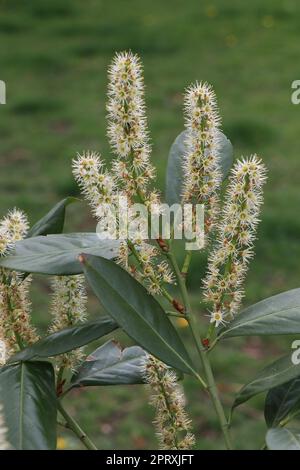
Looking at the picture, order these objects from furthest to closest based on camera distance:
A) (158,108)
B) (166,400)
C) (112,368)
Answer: (158,108)
(112,368)
(166,400)

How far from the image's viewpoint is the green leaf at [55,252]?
1.04 metres

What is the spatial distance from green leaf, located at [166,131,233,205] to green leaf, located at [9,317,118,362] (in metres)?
0.24

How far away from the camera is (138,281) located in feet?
3.37

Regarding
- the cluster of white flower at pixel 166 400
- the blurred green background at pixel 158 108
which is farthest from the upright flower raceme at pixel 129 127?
the blurred green background at pixel 158 108

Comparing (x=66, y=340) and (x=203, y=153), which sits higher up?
(x=203, y=153)

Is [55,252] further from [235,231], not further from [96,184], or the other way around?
[235,231]

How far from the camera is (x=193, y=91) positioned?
109 centimetres

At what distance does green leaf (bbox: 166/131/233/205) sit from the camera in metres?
1.23

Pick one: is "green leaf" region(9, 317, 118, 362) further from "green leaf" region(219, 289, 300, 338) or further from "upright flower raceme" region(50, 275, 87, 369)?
"green leaf" region(219, 289, 300, 338)

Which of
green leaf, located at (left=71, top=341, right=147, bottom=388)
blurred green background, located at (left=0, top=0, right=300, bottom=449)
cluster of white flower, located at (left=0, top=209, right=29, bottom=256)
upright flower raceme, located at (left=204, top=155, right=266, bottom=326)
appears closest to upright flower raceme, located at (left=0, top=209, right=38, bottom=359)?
cluster of white flower, located at (left=0, top=209, right=29, bottom=256)

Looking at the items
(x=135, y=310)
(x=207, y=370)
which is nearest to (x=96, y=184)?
(x=135, y=310)

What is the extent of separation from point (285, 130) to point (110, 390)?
2.49 metres

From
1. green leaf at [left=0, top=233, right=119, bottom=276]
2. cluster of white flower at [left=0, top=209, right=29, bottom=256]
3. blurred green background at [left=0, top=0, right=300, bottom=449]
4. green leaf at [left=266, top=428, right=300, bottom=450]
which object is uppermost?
blurred green background at [left=0, top=0, right=300, bottom=449]

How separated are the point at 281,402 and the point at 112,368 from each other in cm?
24
